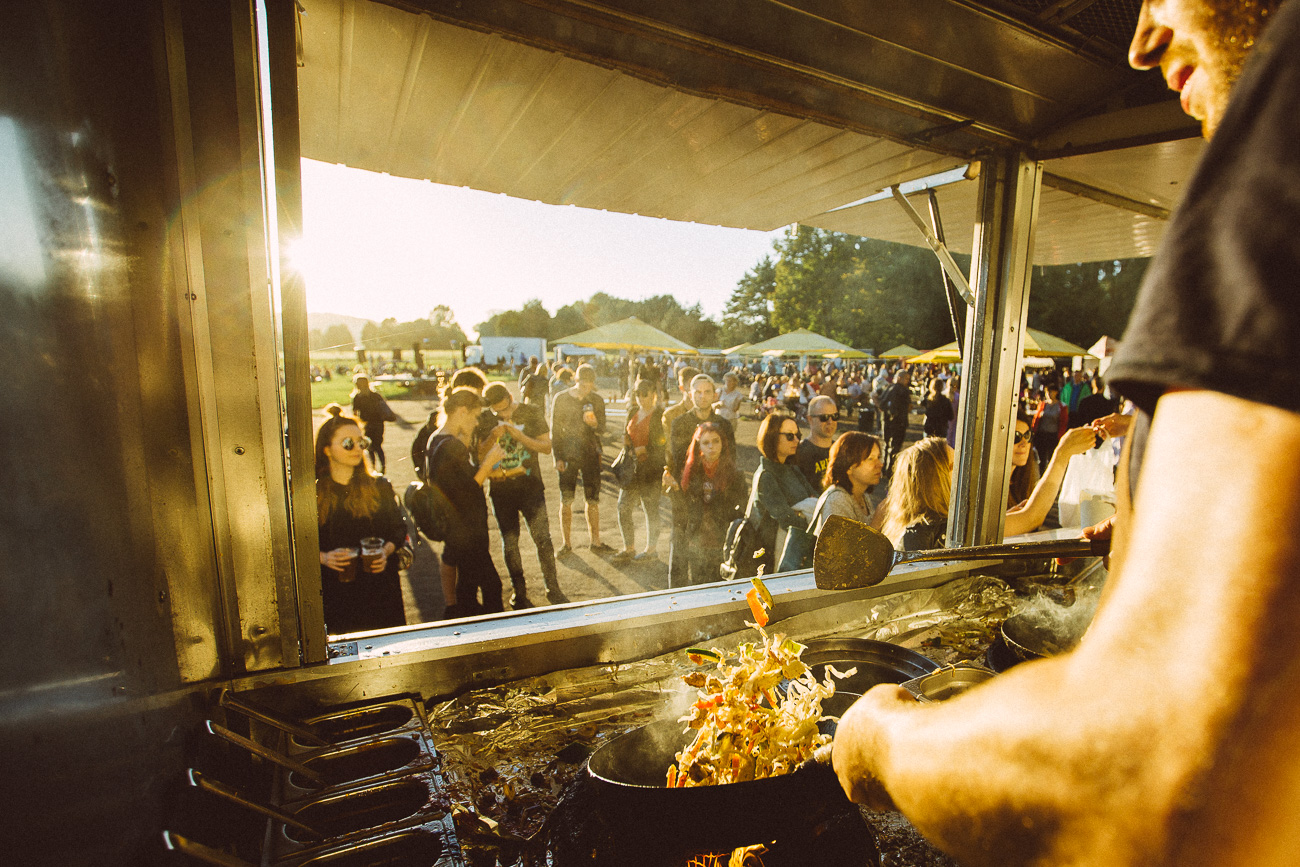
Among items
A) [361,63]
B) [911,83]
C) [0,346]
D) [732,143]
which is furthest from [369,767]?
[911,83]

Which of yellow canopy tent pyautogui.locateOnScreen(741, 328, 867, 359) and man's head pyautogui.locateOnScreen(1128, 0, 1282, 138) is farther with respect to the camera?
yellow canopy tent pyautogui.locateOnScreen(741, 328, 867, 359)

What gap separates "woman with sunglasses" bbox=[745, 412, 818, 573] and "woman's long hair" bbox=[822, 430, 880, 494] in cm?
56

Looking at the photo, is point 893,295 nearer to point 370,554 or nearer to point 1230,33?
point 370,554

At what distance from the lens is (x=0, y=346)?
2.58 ft

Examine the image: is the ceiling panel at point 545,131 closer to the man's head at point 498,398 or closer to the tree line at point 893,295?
the man's head at point 498,398

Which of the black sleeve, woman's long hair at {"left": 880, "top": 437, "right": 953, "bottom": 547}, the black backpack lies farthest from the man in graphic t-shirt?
woman's long hair at {"left": 880, "top": 437, "right": 953, "bottom": 547}

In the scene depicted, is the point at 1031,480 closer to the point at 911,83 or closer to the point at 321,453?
the point at 911,83

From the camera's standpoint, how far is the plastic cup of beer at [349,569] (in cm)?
337

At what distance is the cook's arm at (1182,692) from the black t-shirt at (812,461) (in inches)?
187

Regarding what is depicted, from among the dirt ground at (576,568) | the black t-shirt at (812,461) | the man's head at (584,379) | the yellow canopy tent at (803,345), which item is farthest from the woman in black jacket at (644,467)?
the yellow canopy tent at (803,345)

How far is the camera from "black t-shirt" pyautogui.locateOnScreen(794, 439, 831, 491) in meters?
5.25

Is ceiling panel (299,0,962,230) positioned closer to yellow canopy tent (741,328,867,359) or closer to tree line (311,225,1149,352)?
yellow canopy tent (741,328,867,359)

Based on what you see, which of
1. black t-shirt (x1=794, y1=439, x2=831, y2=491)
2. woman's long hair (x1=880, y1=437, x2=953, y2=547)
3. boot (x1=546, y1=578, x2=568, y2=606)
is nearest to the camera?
woman's long hair (x1=880, y1=437, x2=953, y2=547)

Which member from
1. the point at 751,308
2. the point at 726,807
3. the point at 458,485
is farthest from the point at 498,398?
the point at 751,308
